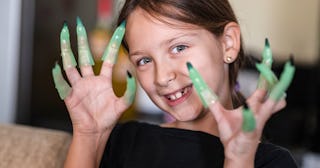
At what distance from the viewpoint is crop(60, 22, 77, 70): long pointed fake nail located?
0.97m

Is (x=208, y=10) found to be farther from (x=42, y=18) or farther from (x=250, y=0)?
(x=250, y=0)

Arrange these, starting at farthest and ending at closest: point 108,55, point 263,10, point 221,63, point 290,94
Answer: point 263,10, point 290,94, point 221,63, point 108,55

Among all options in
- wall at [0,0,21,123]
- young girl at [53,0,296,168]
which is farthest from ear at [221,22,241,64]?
wall at [0,0,21,123]

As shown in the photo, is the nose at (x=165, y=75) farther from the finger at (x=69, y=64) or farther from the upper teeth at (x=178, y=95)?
the finger at (x=69, y=64)

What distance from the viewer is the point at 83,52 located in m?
0.98

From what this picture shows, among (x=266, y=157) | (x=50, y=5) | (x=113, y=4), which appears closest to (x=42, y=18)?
(x=50, y=5)

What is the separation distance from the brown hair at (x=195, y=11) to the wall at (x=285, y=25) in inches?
82.3

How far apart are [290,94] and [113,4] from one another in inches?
41.7

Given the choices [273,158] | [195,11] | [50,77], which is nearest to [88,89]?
[195,11]

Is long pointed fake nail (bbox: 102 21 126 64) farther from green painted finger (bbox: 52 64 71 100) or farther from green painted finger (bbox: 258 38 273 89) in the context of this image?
green painted finger (bbox: 258 38 273 89)

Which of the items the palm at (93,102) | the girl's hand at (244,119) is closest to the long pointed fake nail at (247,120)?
the girl's hand at (244,119)

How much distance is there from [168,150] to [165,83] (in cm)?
16

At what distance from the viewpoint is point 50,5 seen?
229 centimetres

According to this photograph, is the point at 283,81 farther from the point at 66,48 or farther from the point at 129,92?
the point at 66,48
